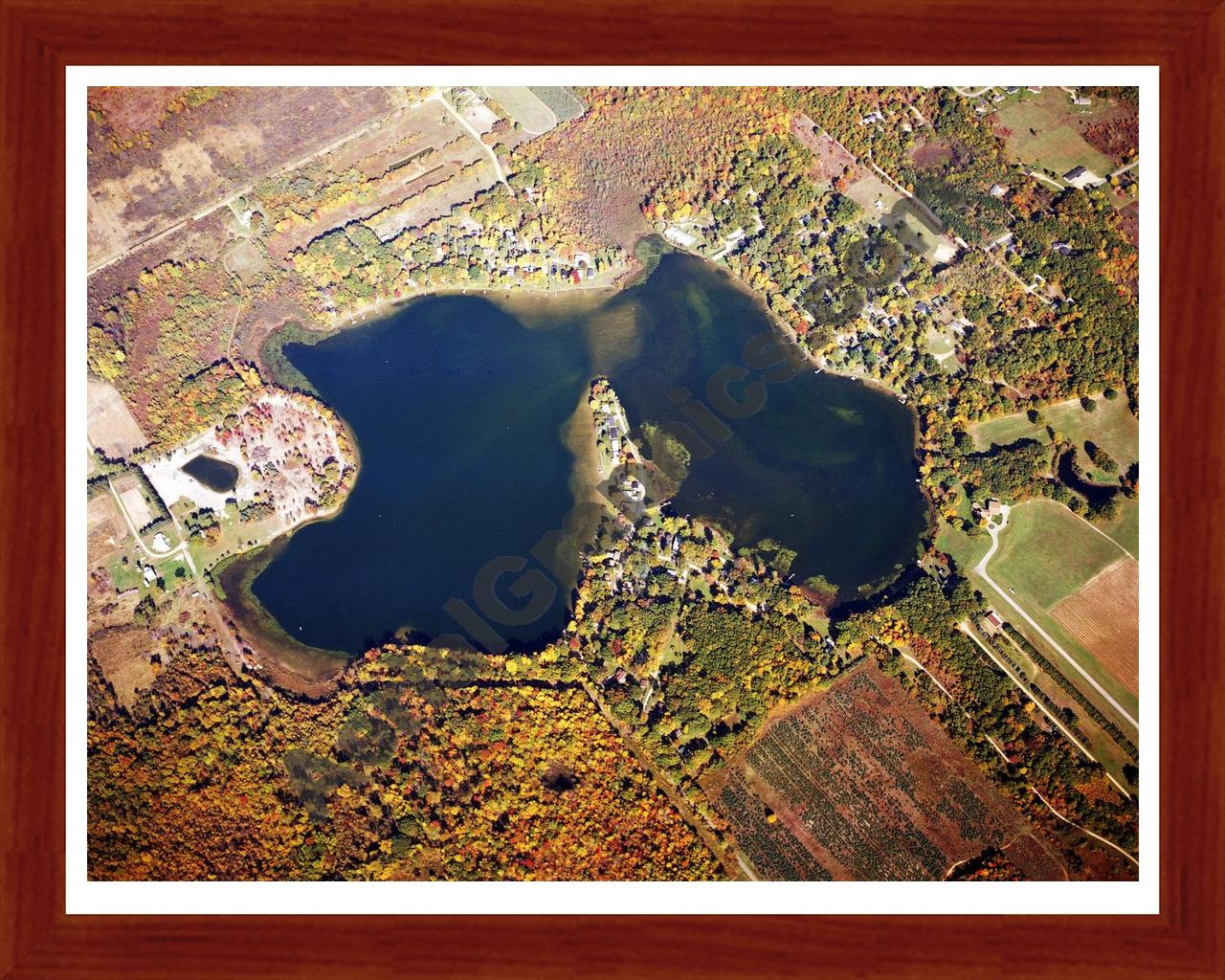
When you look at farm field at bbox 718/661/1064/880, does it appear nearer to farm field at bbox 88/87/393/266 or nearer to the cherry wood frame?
the cherry wood frame

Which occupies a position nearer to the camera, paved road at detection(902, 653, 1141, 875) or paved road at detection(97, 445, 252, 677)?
paved road at detection(902, 653, 1141, 875)

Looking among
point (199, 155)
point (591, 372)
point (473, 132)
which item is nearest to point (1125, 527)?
point (591, 372)

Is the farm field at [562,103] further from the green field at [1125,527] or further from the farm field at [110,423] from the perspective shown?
the green field at [1125,527]

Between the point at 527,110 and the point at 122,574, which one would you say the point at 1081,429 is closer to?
the point at 527,110

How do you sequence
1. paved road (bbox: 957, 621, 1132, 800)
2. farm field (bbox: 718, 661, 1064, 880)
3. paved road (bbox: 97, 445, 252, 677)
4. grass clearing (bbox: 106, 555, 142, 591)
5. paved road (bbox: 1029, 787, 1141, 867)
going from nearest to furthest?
paved road (bbox: 1029, 787, 1141, 867) → farm field (bbox: 718, 661, 1064, 880) → paved road (bbox: 957, 621, 1132, 800) → grass clearing (bbox: 106, 555, 142, 591) → paved road (bbox: 97, 445, 252, 677)

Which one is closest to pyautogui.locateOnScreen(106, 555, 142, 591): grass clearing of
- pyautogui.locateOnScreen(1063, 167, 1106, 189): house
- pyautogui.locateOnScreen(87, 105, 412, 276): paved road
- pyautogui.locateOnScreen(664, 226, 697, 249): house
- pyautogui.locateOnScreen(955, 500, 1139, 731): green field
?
pyautogui.locateOnScreen(87, 105, 412, 276): paved road
